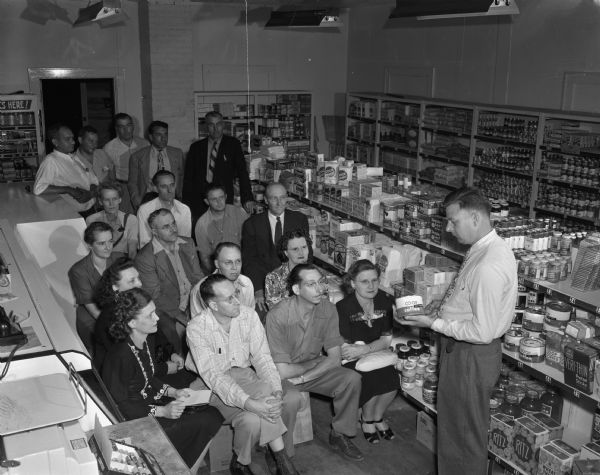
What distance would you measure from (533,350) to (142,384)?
2355 millimetres

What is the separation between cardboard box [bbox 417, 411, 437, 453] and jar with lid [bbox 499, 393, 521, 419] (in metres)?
0.58

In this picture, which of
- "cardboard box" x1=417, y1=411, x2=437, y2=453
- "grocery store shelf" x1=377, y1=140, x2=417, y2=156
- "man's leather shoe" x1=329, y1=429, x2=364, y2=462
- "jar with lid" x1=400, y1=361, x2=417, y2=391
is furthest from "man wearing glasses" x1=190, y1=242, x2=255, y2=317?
"grocery store shelf" x1=377, y1=140, x2=417, y2=156

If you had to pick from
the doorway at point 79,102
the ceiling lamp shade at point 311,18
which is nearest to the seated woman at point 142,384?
the ceiling lamp shade at point 311,18

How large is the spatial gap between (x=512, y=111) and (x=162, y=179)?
4817 mm

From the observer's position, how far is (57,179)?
6.98 metres

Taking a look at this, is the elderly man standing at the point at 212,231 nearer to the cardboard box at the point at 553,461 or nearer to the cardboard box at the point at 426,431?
the cardboard box at the point at 426,431

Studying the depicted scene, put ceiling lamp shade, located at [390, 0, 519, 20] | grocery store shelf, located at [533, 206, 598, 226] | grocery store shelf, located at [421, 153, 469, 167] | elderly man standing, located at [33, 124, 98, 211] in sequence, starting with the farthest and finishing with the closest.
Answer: grocery store shelf, located at [421, 153, 469, 167] → grocery store shelf, located at [533, 206, 598, 226] → elderly man standing, located at [33, 124, 98, 211] → ceiling lamp shade, located at [390, 0, 519, 20]

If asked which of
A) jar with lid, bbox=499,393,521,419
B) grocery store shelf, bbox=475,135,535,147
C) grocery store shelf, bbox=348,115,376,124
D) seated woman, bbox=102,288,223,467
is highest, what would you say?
grocery store shelf, bbox=348,115,376,124

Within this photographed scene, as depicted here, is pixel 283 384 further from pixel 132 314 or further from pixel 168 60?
pixel 168 60

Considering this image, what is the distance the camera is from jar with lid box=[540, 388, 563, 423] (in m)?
4.29

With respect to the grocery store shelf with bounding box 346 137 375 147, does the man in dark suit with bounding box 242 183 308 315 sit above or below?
below

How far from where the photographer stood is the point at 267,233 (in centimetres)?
600

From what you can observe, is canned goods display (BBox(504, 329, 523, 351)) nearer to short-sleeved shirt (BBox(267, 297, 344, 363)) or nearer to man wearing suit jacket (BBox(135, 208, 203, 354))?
short-sleeved shirt (BBox(267, 297, 344, 363))

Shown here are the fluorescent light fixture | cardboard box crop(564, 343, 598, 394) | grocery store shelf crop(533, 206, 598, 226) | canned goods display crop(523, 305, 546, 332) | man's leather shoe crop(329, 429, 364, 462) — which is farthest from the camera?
grocery store shelf crop(533, 206, 598, 226)
